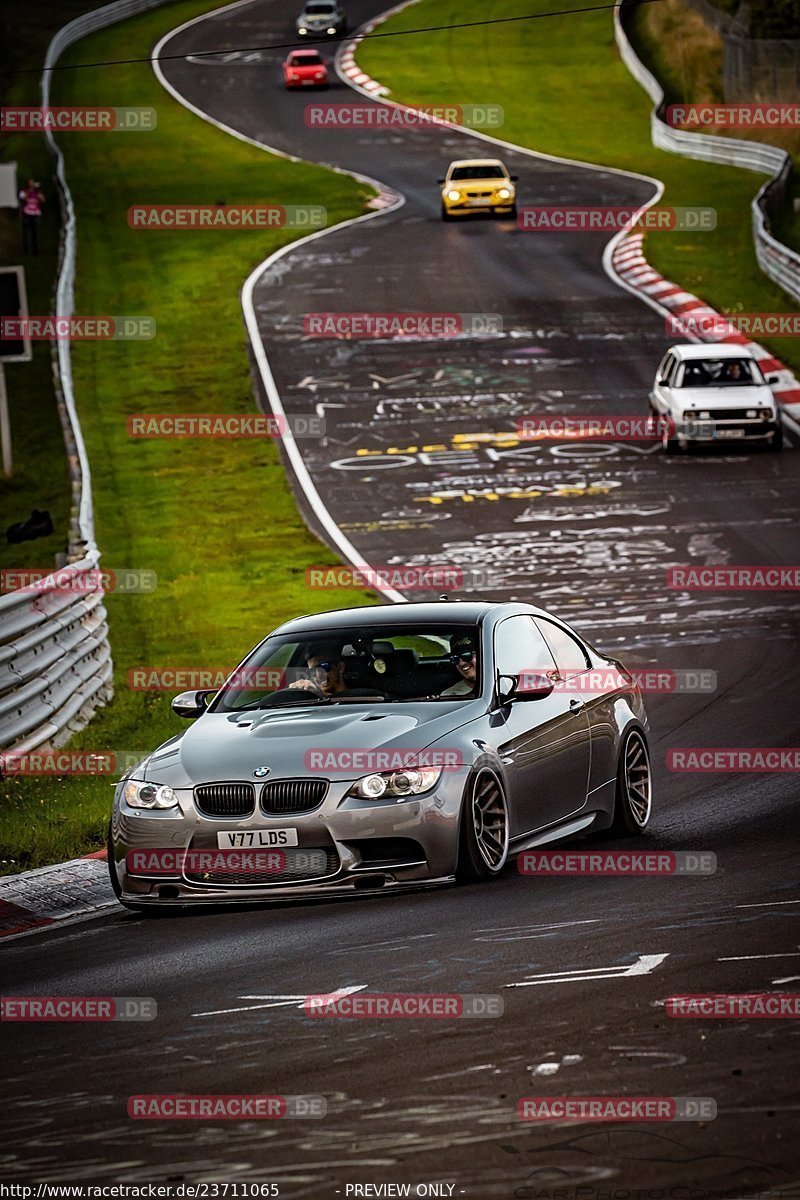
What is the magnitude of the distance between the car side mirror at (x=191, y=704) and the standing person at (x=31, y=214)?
3769 cm

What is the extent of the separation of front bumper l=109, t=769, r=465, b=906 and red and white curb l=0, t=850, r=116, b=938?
66cm

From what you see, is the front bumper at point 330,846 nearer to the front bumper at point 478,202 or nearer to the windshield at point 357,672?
the windshield at point 357,672

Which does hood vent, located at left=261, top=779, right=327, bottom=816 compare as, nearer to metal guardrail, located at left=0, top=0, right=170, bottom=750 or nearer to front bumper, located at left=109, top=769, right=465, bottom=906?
front bumper, located at left=109, top=769, right=465, bottom=906

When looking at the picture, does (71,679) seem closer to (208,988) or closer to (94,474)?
(208,988)

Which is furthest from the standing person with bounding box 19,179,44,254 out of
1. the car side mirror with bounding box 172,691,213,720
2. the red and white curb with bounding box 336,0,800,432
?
the car side mirror with bounding box 172,691,213,720


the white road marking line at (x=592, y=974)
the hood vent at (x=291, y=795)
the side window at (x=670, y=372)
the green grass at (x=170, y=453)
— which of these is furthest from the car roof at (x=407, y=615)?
the side window at (x=670, y=372)

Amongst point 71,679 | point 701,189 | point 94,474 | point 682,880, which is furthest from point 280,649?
point 701,189

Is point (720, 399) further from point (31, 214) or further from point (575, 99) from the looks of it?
point (575, 99)

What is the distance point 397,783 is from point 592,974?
223cm

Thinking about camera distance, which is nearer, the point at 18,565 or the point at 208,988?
the point at 208,988

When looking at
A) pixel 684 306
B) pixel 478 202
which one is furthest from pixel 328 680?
pixel 478 202

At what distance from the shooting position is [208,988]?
829 centimetres

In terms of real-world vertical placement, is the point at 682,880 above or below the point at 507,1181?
below

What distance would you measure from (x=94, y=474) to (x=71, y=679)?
16.0m
